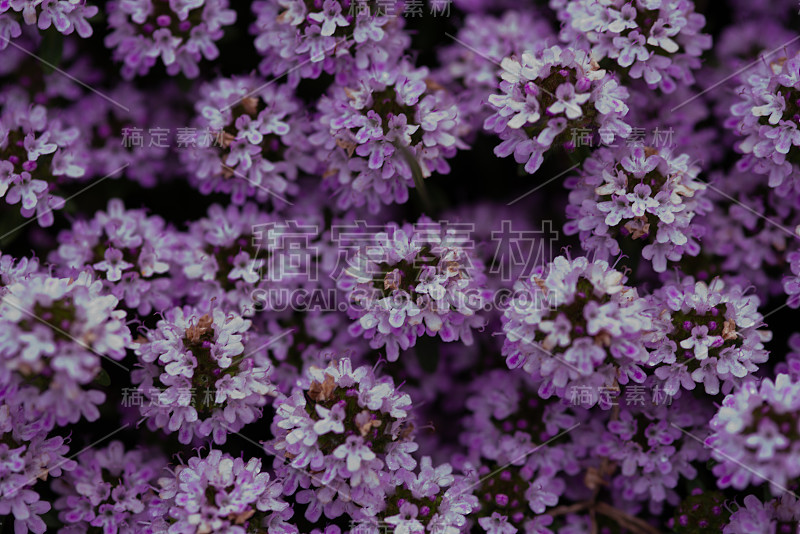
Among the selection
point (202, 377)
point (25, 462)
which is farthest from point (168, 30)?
point (25, 462)

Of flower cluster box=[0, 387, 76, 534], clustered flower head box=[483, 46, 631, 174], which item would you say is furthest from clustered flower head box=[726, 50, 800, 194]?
flower cluster box=[0, 387, 76, 534]

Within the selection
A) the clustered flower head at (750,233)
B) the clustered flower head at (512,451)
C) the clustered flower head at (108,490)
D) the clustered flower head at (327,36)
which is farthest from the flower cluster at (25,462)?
the clustered flower head at (750,233)

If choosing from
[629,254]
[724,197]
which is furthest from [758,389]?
[724,197]

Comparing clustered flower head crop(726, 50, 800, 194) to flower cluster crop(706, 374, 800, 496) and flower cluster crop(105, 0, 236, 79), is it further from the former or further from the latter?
flower cluster crop(105, 0, 236, 79)

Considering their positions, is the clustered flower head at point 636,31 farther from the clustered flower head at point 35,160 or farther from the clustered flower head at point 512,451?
the clustered flower head at point 35,160

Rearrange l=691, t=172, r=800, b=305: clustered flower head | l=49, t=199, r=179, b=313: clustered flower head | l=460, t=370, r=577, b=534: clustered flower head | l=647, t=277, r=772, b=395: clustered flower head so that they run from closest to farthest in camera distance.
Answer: l=647, t=277, r=772, b=395: clustered flower head, l=460, t=370, r=577, b=534: clustered flower head, l=49, t=199, r=179, b=313: clustered flower head, l=691, t=172, r=800, b=305: clustered flower head

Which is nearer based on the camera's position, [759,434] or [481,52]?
[759,434]

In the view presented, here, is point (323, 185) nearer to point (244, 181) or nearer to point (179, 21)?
point (244, 181)

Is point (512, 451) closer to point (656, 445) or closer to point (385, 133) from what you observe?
point (656, 445)
